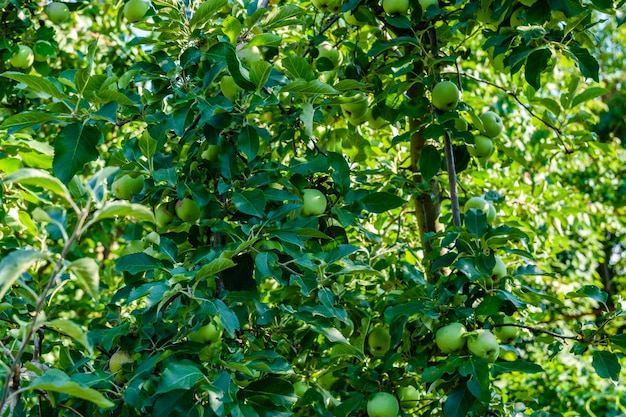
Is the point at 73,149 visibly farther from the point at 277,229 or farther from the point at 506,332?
the point at 506,332

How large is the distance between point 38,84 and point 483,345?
41.3 inches

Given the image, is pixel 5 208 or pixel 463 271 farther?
pixel 5 208

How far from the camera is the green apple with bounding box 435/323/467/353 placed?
1.54 meters

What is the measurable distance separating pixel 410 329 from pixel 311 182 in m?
0.47

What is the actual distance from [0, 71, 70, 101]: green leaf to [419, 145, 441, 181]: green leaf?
37.1 inches

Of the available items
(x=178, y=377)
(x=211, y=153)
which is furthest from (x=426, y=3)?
(x=178, y=377)

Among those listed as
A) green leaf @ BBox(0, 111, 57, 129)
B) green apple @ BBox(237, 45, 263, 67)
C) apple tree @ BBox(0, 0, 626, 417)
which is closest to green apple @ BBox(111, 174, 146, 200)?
apple tree @ BBox(0, 0, 626, 417)

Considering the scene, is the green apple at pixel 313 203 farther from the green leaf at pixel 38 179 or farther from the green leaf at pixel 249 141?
the green leaf at pixel 38 179

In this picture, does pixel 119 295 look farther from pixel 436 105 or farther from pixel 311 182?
pixel 436 105

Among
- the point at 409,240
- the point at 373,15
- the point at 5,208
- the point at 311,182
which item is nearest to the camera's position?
the point at 311,182

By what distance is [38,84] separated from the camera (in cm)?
135

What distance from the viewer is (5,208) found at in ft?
7.61

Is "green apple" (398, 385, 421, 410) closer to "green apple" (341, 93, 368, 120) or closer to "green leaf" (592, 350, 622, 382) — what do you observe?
"green leaf" (592, 350, 622, 382)

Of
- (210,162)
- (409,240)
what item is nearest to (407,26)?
(210,162)
